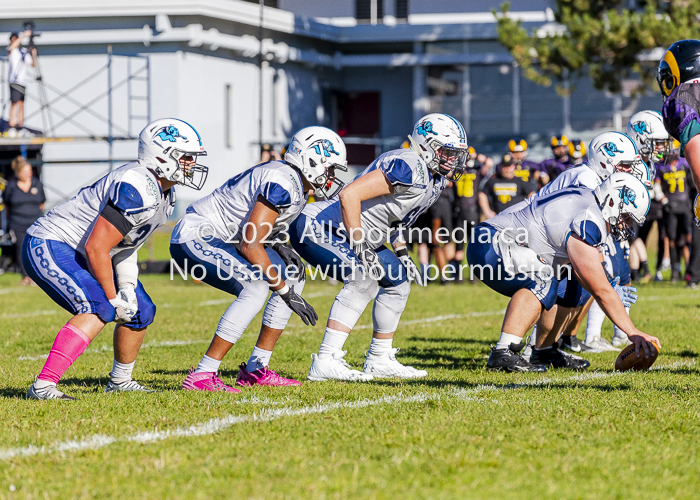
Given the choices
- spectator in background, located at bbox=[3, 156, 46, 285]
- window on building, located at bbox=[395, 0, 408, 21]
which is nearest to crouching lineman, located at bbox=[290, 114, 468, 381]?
spectator in background, located at bbox=[3, 156, 46, 285]

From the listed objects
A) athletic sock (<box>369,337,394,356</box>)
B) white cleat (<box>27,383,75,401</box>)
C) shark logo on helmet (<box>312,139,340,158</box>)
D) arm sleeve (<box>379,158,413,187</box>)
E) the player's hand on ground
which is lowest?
white cleat (<box>27,383,75,401</box>)

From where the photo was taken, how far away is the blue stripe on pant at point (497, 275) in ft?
21.9

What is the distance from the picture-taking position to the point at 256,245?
5773 millimetres

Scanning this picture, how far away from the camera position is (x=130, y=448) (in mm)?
4219

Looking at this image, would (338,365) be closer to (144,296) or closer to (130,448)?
(144,296)

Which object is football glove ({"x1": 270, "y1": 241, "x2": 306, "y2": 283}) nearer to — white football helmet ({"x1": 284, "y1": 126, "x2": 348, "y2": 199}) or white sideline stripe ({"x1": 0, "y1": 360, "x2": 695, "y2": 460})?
white football helmet ({"x1": 284, "y1": 126, "x2": 348, "y2": 199})

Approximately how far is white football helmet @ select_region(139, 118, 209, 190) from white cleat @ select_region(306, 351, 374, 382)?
5.10 ft

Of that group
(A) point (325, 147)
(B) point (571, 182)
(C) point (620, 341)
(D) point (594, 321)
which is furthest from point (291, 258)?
(C) point (620, 341)

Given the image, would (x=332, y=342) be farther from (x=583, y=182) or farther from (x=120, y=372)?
(x=583, y=182)

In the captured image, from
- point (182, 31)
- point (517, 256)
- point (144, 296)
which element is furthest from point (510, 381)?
point (182, 31)

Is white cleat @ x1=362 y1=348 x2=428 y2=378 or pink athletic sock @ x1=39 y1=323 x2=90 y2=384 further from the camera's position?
white cleat @ x1=362 y1=348 x2=428 y2=378

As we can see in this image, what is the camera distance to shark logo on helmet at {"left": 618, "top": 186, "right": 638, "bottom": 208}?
5875mm

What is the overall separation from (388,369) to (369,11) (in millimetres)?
25895

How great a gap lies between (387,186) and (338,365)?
1216 millimetres
